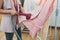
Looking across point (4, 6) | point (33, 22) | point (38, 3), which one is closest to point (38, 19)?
point (33, 22)

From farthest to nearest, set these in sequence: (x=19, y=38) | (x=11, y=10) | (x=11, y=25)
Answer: (x=19, y=38), (x=11, y=25), (x=11, y=10)

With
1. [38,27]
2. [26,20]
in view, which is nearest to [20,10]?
Result: [26,20]

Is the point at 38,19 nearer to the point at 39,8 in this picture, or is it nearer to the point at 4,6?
the point at 39,8

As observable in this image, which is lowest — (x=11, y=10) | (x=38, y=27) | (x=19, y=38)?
(x=19, y=38)

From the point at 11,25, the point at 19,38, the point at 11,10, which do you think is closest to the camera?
the point at 11,10

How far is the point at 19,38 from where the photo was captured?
5.29ft

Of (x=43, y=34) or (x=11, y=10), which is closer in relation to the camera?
(x=11, y=10)

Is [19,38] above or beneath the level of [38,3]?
beneath

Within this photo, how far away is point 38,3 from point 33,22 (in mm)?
258

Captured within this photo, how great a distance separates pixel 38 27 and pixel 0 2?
0.47 m

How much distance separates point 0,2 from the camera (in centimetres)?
140

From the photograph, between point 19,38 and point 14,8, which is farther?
point 19,38

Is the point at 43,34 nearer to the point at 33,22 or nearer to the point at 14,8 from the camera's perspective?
the point at 33,22

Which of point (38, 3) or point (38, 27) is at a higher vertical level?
point (38, 3)
